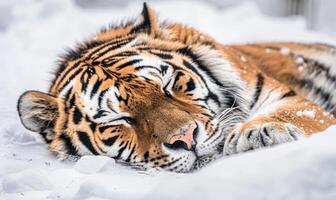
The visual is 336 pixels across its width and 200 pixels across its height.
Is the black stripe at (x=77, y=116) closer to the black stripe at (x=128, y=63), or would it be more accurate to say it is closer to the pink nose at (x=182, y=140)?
the black stripe at (x=128, y=63)

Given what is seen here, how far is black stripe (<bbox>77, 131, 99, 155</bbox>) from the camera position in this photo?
1.81 meters

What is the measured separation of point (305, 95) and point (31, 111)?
0.94 m

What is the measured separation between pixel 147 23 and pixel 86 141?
49 cm

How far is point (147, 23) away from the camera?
2.13m

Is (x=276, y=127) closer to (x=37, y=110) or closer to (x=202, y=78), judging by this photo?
(x=202, y=78)

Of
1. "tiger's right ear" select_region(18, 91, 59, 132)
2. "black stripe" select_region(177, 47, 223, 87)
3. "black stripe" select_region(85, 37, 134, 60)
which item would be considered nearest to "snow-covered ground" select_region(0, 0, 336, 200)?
"tiger's right ear" select_region(18, 91, 59, 132)

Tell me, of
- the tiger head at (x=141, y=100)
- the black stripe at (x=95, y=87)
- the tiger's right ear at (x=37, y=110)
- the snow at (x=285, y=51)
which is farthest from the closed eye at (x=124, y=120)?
the snow at (x=285, y=51)

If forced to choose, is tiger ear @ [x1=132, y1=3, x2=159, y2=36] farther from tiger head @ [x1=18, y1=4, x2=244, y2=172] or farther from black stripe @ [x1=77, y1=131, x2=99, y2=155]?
black stripe @ [x1=77, y1=131, x2=99, y2=155]

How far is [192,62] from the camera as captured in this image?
79.6 inches

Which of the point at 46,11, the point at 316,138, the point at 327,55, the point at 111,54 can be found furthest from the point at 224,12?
the point at 316,138

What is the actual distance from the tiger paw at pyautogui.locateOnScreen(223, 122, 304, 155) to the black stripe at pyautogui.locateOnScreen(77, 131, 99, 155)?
384 millimetres

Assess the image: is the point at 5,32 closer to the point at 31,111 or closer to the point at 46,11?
the point at 46,11

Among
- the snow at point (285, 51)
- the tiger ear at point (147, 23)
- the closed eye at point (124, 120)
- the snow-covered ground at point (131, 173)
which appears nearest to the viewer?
the snow-covered ground at point (131, 173)

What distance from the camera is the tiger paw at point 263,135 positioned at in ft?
5.19
